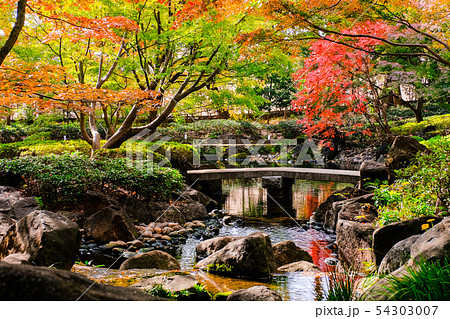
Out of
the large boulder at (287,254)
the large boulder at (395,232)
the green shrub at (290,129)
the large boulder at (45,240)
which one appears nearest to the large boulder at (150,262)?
the large boulder at (45,240)

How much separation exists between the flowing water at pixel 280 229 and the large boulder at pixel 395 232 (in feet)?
2.56

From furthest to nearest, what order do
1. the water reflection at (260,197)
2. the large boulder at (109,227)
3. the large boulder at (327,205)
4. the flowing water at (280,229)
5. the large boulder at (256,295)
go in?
the water reflection at (260,197), the large boulder at (327,205), the large boulder at (109,227), the flowing water at (280,229), the large boulder at (256,295)

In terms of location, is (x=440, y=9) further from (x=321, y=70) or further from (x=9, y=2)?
(x=9, y=2)

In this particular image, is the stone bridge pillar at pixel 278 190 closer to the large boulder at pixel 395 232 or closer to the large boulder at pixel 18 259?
the large boulder at pixel 395 232

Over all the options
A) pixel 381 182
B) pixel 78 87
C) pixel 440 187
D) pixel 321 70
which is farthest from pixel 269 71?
pixel 440 187

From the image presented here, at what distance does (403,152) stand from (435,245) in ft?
14.4

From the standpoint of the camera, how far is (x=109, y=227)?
602cm

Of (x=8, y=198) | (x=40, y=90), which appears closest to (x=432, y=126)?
(x=40, y=90)

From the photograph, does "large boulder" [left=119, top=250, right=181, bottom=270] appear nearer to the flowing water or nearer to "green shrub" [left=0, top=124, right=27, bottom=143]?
the flowing water

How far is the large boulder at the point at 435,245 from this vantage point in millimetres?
2270

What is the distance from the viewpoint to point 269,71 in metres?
8.88

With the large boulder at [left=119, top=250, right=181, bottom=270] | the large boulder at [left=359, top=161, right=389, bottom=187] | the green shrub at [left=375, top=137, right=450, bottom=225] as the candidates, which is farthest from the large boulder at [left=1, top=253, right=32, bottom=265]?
the large boulder at [left=359, top=161, right=389, bottom=187]

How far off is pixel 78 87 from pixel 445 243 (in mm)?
6674

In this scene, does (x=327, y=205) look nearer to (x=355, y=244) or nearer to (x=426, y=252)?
(x=355, y=244)
